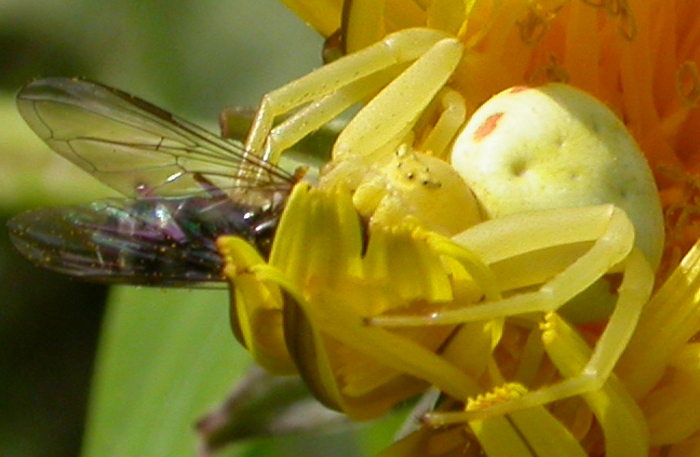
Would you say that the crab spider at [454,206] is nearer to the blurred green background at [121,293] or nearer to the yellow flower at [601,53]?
the yellow flower at [601,53]

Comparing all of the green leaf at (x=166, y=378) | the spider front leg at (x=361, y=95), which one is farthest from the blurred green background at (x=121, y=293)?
the spider front leg at (x=361, y=95)

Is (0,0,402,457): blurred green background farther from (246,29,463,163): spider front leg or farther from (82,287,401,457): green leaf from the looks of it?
(246,29,463,163): spider front leg

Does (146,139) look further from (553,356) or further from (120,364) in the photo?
(120,364)

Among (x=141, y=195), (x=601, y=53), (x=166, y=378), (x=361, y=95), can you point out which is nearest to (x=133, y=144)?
(x=141, y=195)

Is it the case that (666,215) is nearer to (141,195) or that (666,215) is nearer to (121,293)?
(141,195)

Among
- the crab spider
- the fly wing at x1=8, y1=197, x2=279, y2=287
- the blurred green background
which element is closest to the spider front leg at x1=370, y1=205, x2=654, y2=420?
the crab spider

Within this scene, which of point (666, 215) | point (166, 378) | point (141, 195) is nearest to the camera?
point (141, 195)

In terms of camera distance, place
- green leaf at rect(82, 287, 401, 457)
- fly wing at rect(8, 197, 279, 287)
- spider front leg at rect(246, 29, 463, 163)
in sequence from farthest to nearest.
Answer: green leaf at rect(82, 287, 401, 457)
spider front leg at rect(246, 29, 463, 163)
fly wing at rect(8, 197, 279, 287)
